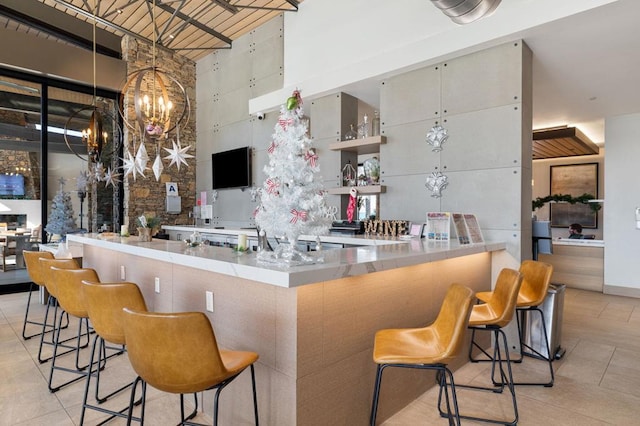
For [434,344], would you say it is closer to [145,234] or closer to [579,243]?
[145,234]

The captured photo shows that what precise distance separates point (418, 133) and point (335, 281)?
9.14ft

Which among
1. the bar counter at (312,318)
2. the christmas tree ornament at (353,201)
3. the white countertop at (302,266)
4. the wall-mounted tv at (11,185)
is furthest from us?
the wall-mounted tv at (11,185)

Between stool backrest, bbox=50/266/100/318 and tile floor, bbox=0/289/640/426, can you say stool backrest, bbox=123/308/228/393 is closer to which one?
tile floor, bbox=0/289/640/426

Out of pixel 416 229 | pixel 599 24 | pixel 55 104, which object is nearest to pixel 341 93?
pixel 416 229

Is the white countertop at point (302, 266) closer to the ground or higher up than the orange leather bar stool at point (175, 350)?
higher up

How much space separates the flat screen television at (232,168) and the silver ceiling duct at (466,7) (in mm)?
4902

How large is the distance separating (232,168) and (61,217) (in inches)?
119

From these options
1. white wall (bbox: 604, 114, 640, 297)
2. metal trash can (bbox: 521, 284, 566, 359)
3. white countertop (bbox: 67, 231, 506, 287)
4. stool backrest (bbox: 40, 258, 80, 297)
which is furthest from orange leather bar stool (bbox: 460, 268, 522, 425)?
white wall (bbox: 604, 114, 640, 297)

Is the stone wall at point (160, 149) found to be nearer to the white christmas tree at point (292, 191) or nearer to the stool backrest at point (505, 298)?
the white christmas tree at point (292, 191)

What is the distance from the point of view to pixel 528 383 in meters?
2.98

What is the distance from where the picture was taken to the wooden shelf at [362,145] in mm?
4559

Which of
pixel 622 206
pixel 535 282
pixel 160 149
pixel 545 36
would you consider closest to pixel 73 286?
pixel 535 282

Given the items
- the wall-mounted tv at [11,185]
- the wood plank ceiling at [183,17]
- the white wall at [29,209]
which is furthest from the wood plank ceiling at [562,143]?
the wall-mounted tv at [11,185]

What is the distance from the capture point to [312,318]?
6.24 feet
